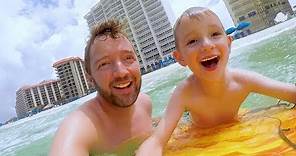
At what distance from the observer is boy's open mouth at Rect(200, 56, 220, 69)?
6.70 feet

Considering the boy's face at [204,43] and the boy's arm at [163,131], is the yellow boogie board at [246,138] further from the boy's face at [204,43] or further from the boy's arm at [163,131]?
the boy's face at [204,43]

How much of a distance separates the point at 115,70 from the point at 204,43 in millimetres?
583

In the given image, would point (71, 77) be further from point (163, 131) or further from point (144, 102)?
point (163, 131)

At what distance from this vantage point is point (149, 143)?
1935 mm

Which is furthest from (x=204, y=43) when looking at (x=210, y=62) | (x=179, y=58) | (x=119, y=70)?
(x=119, y=70)

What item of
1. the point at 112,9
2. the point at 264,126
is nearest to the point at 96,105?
the point at 264,126

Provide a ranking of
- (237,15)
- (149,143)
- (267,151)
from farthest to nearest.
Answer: (237,15) < (149,143) < (267,151)

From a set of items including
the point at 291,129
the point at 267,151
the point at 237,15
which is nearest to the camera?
the point at 267,151

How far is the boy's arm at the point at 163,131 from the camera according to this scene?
1903 mm

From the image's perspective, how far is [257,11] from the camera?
69562 mm

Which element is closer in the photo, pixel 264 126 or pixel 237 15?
pixel 264 126

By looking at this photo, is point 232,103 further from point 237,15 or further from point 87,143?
point 237,15

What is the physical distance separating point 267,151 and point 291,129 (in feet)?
0.90

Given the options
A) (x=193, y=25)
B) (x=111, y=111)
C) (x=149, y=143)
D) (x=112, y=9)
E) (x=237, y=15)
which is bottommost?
(x=149, y=143)
